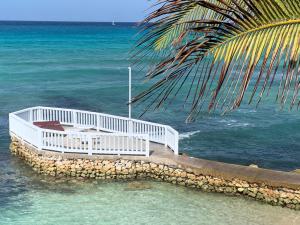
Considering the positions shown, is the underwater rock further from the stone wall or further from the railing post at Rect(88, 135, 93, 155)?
the railing post at Rect(88, 135, 93, 155)

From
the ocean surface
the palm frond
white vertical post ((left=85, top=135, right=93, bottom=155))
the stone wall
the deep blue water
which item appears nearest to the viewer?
the palm frond

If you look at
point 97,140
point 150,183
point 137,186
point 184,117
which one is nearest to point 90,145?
point 97,140

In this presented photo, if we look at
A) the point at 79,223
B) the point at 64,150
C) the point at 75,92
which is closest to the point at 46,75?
the point at 75,92

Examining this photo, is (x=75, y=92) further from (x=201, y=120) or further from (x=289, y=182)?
(x=289, y=182)

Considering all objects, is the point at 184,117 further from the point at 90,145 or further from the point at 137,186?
the point at 137,186

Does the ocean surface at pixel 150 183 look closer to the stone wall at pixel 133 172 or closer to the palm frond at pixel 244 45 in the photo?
the stone wall at pixel 133 172

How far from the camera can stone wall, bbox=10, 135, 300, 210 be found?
52.5 feet

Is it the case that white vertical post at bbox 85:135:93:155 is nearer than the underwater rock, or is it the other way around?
the underwater rock

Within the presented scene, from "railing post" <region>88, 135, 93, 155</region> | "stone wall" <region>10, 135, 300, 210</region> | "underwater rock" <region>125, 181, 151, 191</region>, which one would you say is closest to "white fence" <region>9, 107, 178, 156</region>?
"railing post" <region>88, 135, 93, 155</region>

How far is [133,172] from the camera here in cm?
1738

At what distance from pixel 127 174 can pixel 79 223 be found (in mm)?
3639

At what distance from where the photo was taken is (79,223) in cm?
1409

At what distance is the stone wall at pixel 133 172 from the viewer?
1602 centimetres

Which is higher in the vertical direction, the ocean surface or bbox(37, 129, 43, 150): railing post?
bbox(37, 129, 43, 150): railing post
